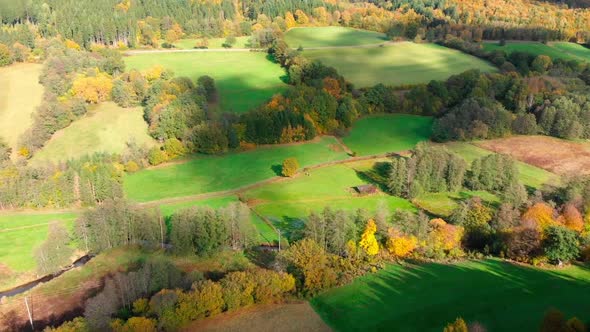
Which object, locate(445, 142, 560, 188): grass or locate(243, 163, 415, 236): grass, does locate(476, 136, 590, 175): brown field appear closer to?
locate(445, 142, 560, 188): grass

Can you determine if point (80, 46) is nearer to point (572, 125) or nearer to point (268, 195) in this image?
point (268, 195)

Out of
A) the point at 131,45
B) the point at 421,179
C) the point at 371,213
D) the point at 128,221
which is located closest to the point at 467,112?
the point at 421,179

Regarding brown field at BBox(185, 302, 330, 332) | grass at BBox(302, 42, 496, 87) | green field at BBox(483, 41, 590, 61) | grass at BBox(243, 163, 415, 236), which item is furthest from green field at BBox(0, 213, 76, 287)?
green field at BBox(483, 41, 590, 61)

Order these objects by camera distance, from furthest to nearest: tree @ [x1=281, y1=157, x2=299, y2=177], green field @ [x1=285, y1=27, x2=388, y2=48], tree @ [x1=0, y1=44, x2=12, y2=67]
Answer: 1. green field @ [x1=285, y1=27, x2=388, y2=48]
2. tree @ [x1=0, y1=44, x2=12, y2=67]
3. tree @ [x1=281, y1=157, x2=299, y2=177]

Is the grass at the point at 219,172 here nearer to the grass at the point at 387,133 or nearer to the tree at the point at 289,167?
the tree at the point at 289,167

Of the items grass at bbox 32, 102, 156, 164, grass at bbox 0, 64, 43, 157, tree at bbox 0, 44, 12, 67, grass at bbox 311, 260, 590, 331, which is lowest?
grass at bbox 311, 260, 590, 331

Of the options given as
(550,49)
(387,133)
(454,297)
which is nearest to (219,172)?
(387,133)
